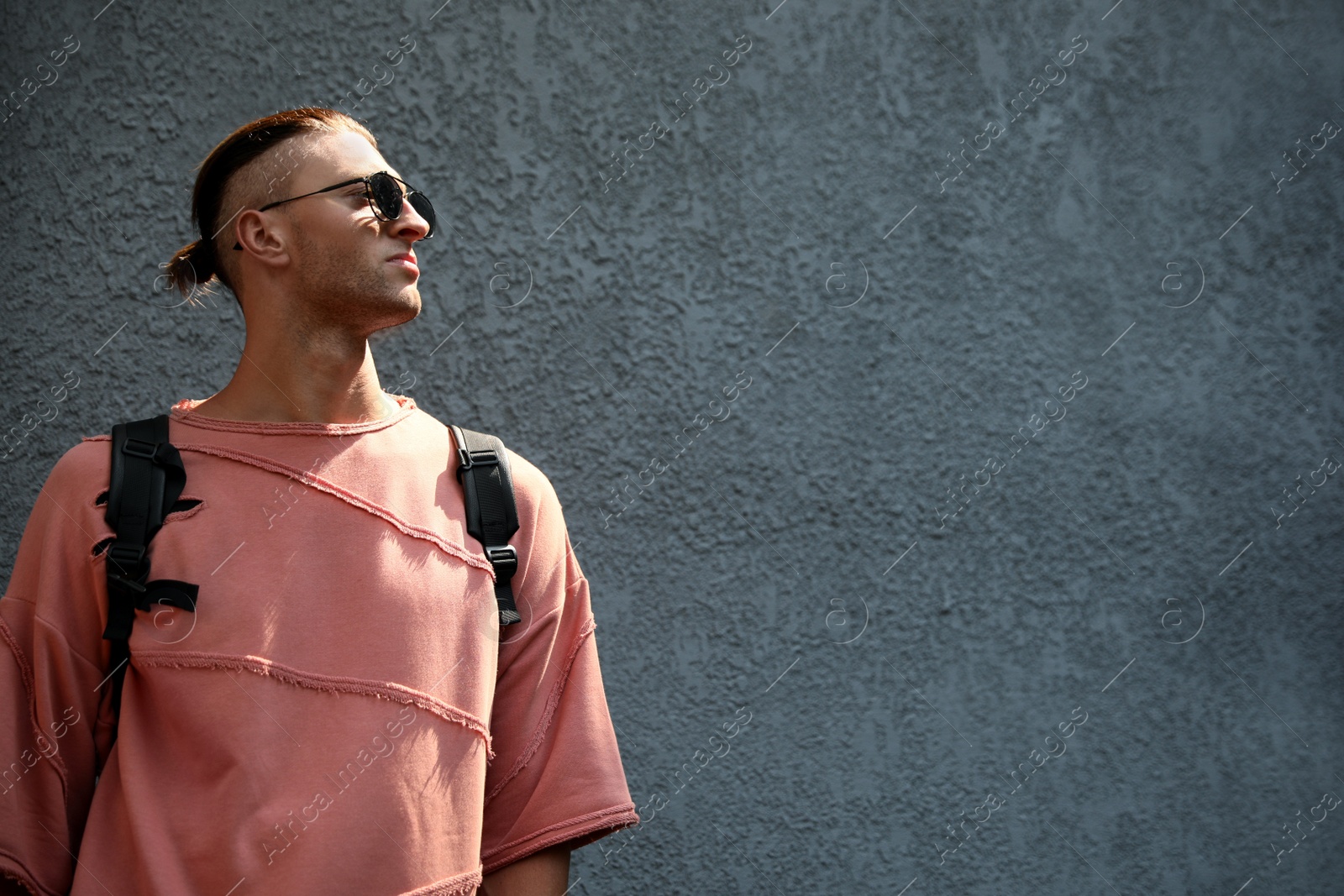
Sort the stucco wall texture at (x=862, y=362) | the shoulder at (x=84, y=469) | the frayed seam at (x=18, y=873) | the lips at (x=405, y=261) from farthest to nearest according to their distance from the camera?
the stucco wall texture at (x=862, y=362) → the lips at (x=405, y=261) → the shoulder at (x=84, y=469) → the frayed seam at (x=18, y=873)

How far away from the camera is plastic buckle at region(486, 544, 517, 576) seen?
6.47 ft

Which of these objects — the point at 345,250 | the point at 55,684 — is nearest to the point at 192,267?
the point at 345,250

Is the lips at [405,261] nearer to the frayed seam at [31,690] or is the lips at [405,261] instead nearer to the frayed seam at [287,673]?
Answer: the frayed seam at [287,673]

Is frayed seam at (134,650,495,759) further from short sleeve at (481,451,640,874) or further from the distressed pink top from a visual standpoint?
short sleeve at (481,451,640,874)

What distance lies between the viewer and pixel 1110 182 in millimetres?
3184

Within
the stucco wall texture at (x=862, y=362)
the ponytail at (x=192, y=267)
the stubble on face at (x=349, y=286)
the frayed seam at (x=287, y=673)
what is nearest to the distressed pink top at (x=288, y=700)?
the frayed seam at (x=287, y=673)

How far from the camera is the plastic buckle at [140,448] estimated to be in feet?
6.13

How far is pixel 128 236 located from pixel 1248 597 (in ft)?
10.3

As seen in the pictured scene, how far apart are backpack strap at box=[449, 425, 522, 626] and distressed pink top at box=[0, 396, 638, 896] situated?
3cm

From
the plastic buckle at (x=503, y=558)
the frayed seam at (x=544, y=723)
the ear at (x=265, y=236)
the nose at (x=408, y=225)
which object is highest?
the ear at (x=265, y=236)

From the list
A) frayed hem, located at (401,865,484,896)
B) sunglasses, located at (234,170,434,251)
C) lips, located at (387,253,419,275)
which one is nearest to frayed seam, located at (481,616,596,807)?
frayed hem, located at (401,865,484,896)

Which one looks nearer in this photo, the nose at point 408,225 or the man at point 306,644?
the man at point 306,644

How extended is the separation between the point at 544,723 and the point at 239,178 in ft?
3.71

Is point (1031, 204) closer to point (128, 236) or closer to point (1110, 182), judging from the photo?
point (1110, 182)
